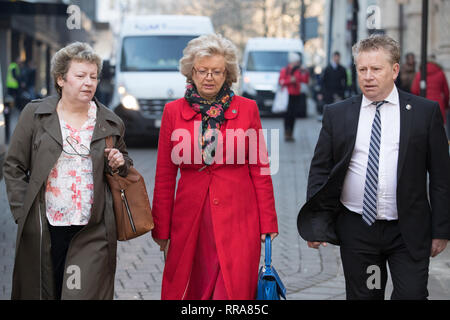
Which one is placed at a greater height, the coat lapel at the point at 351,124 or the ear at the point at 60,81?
the ear at the point at 60,81

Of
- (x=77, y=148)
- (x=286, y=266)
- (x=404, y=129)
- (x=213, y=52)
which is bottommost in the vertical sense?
(x=286, y=266)

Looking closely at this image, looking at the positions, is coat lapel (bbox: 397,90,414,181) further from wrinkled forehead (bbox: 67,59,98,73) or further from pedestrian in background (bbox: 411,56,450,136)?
pedestrian in background (bbox: 411,56,450,136)

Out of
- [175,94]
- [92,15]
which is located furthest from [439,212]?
[92,15]

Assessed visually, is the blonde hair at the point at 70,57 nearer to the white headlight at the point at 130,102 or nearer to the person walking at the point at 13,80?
the white headlight at the point at 130,102

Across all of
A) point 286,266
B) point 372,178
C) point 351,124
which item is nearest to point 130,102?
point 286,266

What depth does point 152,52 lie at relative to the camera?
1658 cm

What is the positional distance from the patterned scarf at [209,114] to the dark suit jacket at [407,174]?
1.73 ft

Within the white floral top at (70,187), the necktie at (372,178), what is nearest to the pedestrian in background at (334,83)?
the necktie at (372,178)

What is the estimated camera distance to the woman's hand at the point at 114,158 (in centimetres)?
413

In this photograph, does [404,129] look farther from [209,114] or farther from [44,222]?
[44,222]

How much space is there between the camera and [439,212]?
4.07 meters

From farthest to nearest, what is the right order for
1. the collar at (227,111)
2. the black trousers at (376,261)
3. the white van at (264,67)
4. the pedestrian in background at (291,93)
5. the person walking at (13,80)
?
1. the white van at (264,67)
2. the person walking at (13,80)
3. the pedestrian in background at (291,93)
4. the collar at (227,111)
5. the black trousers at (376,261)

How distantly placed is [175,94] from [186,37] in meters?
1.54

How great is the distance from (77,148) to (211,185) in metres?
0.71
